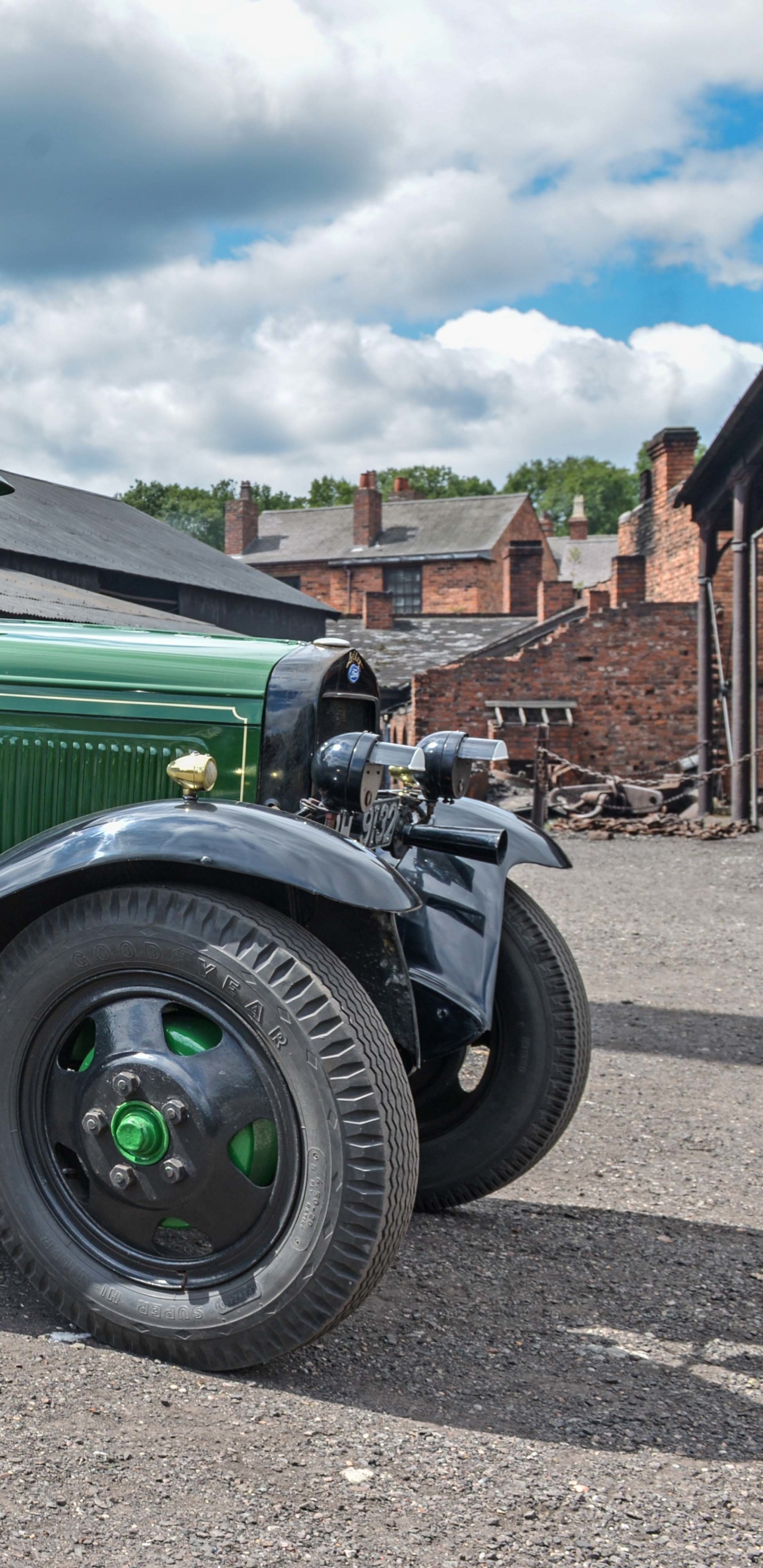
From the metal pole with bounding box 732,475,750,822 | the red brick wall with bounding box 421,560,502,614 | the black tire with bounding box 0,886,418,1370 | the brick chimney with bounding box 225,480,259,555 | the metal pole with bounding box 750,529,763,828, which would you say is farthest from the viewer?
the brick chimney with bounding box 225,480,259,555

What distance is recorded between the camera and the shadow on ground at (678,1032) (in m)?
5.40

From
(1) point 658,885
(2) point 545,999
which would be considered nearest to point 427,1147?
(2) point 545,999

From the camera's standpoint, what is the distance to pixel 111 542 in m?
20.0

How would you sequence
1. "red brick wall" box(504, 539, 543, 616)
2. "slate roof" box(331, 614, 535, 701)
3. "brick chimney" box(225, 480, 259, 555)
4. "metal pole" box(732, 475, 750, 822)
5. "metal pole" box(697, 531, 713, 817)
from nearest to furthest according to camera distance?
"metal pole" box(732, 475, 750, 822) → "metal pole" box(697, 531, 713, 817) → "slate roof" box(331, 614, 535, 701) → "red brick wall" box(504, 539, 543, 616) → "brick chimney" box(225, 480, 259, 555)

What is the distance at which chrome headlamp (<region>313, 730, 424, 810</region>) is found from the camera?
9.79 feet

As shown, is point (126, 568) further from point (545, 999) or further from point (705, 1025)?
point (545, 999)

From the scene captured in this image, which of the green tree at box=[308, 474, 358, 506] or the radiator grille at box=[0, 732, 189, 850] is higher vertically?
the green tree at box=[308, 474, 358, 506]

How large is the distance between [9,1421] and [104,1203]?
45 cm

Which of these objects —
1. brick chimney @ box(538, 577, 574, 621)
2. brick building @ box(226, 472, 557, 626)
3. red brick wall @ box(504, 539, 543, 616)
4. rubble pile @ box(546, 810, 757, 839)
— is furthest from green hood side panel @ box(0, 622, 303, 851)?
brick building @ box(226, 472, 557, 626)

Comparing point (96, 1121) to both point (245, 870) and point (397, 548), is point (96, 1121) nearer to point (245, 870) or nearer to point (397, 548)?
point (245, 870)

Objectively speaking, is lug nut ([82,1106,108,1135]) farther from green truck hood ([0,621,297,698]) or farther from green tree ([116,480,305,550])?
green tree ([116,480,305,550])

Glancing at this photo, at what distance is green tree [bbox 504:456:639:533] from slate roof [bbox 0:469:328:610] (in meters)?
51.8

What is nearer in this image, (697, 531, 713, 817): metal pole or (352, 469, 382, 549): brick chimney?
Result: (697, 531, 713, 817): metal pole

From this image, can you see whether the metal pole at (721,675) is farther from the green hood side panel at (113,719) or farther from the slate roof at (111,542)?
the green hood side panel at (113,719)
